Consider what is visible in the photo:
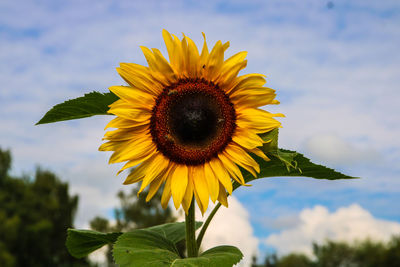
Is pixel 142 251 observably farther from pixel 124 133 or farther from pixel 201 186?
pixel 124 133

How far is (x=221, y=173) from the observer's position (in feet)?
8.47

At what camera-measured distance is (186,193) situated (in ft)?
8.45

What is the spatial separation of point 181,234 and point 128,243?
0.98 m

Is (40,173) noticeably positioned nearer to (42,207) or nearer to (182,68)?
(42,207)

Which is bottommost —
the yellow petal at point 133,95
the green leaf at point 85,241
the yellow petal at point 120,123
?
the green leaf at point 85,241

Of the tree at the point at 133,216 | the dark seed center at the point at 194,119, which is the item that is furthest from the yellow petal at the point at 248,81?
the tree at the point at 133,216

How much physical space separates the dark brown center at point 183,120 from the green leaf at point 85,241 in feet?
2.60

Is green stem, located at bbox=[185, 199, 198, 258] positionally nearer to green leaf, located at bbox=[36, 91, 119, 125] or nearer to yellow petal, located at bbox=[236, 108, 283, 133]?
yellow petal, located at bbox=[236, 108, 283, 133]

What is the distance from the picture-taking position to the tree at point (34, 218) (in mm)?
37094

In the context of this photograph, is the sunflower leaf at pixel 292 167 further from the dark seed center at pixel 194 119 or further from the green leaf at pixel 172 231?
the green leaf at pixel 172 231

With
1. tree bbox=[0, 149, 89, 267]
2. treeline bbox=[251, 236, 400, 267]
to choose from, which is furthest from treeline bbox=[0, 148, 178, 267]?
treeline bbox=[251, 236, 400, 267]

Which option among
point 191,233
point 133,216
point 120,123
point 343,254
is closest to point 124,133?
point 120,123

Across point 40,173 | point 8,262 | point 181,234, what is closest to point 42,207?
point 40,173

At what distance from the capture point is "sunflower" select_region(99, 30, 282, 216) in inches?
100
